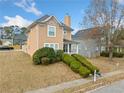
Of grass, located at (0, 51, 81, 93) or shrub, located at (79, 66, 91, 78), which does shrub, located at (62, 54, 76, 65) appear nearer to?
grass, located at (0, 51, 81, 93)

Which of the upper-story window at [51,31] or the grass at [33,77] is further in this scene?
the upper-story window at [51,31]

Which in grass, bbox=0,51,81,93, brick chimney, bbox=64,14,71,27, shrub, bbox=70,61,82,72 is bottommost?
grass, bbox=0,51,81,93

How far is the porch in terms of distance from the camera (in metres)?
32.1

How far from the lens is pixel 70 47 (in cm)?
3328

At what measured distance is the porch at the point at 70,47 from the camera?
3209 cm

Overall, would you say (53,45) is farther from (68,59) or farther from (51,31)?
(68,59)

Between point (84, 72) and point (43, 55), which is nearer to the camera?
point (84, 72)

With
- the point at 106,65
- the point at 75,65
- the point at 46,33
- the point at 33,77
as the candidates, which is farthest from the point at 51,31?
the point at 33,77

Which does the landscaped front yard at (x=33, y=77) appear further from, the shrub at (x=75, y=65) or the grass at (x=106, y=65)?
the grass at (x=106, y=65)

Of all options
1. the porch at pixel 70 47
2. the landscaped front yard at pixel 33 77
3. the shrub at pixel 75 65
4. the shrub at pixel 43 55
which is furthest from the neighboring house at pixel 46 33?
the shrub at pixel 75 65

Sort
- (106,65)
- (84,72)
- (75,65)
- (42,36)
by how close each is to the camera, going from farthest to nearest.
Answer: (106,65) → (42,36) → (75,65) → (84,72)

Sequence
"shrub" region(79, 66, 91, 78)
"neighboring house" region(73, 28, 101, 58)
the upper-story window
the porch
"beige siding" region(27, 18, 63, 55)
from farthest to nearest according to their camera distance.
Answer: "neighboring house" region(73, 28, 101, 58) → the porch → the upper-story window → "beige siding" region(27, 18, 63, 55) → "shrub" region(79, 66, 91, 78)

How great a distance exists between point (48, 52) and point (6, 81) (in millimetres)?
8016

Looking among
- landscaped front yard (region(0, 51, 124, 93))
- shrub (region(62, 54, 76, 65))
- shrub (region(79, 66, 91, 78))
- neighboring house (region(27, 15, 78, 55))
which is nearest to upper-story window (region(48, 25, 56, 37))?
neighboring house (region(27, 15, 78, 55))
